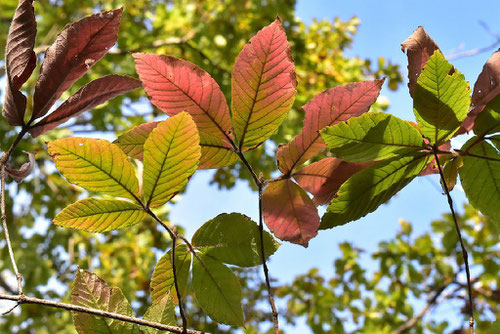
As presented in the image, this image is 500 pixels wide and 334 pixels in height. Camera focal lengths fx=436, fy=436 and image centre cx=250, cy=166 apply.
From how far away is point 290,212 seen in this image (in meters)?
0.55

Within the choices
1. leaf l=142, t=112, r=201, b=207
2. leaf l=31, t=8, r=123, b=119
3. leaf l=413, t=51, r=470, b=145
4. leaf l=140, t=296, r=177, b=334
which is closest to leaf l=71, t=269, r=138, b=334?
leaf l=140, t=296, r=177, b=334

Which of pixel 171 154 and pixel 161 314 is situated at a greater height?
pixel 171 154

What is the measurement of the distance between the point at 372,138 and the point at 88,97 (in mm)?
367

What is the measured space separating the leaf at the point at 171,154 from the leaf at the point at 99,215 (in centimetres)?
5

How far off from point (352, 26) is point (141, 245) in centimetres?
235

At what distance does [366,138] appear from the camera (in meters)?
0.46

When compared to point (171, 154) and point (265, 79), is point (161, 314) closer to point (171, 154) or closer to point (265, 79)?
point (171, 154)

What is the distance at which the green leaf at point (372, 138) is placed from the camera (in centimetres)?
46

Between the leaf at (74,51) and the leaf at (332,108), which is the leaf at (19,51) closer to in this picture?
the leaf at (74,51)

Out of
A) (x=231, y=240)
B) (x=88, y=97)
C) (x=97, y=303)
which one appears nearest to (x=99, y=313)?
(x=97, y=303)

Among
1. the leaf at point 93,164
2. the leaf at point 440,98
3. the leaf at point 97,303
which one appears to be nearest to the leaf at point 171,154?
the leaf at point 93,164

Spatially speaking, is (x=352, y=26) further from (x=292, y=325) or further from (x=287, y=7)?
(x=292, y=325)

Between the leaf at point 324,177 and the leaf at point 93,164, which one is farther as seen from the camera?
the leaf at point 324,177

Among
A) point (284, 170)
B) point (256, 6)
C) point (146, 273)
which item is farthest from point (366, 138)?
point (256, 6)
